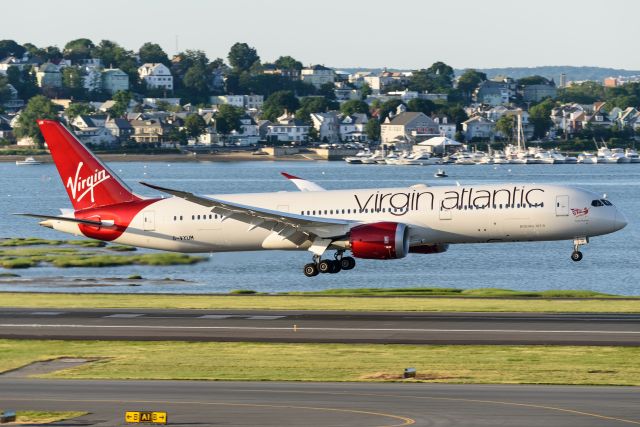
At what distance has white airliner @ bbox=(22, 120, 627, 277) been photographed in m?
68.8

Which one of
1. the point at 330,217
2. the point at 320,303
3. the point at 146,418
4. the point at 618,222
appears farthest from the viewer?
the point at 330,217

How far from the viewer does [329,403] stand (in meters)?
40.1

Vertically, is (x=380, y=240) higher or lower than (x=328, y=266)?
higher

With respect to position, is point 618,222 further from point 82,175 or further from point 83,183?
point 82,175

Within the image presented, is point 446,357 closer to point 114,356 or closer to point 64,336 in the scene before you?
point 114,356

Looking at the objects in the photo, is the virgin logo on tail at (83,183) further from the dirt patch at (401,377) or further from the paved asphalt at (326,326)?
the dirt patch at (401,377)

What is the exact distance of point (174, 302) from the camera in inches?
2820

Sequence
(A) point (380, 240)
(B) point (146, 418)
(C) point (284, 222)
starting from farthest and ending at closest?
1. (C) point (284, 222)
2. (A) point (380, 240)
3. (B) point (146, 418)

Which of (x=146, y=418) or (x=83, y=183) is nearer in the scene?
(x=146, y=418)

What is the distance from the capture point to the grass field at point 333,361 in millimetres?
45562

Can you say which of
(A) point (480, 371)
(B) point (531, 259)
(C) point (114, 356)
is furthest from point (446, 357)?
(B) point (531, 259)

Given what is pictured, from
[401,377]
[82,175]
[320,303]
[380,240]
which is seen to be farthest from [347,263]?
[401,377]

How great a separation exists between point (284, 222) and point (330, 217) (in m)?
2.62

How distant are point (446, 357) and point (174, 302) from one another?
82.6 feet
